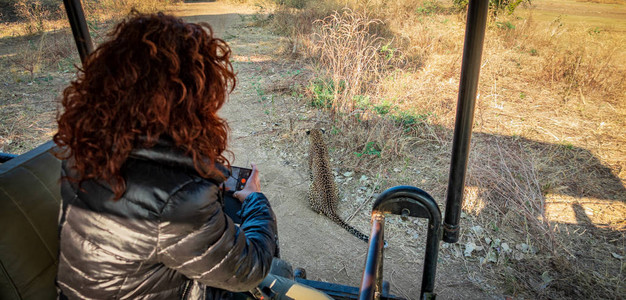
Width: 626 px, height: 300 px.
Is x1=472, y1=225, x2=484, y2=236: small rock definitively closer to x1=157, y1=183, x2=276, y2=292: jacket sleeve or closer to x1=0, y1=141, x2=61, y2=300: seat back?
x1=157, y1=183, x2=276, y2=292: jacket sleeve

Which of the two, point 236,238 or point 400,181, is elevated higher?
point 236,238

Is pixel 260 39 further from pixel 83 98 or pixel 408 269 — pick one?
pixel 83 98

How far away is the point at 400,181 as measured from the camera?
3.58 m

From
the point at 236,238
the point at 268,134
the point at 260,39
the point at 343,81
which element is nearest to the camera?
the point at 236,238

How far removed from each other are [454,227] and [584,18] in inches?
279

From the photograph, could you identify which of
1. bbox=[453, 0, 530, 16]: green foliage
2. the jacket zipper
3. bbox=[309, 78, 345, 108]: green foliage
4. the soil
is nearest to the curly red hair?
the soil

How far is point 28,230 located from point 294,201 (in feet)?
8.19

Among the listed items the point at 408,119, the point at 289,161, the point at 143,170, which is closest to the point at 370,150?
the point at 408,119

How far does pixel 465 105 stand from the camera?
47.9 inches

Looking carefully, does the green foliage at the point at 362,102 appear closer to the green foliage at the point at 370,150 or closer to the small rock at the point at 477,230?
the green foliage at the point at 370,150

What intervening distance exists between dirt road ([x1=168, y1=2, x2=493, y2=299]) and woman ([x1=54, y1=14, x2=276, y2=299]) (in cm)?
184

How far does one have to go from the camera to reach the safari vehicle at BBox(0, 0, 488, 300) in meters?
1.12

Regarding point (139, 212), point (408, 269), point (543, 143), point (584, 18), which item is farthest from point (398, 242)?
point (584, 18)

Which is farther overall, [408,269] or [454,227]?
[408,269]
